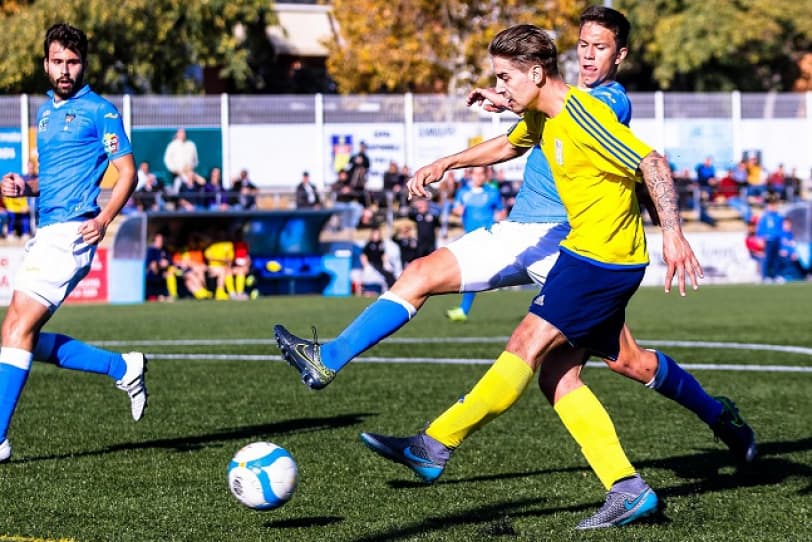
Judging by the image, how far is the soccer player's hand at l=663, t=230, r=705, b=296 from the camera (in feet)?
15.8

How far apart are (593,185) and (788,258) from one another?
24985mm

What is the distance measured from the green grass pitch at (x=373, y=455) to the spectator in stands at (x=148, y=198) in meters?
12.8

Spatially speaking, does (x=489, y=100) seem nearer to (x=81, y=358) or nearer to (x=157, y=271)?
(x=81, y=358)

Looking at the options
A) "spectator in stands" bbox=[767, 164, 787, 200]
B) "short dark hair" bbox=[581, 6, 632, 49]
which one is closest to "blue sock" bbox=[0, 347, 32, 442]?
"short dark hair" bbox=[581, 6, 632, 49]

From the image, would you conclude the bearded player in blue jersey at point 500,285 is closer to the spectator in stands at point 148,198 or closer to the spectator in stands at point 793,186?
the spectator in stands at point 148,198

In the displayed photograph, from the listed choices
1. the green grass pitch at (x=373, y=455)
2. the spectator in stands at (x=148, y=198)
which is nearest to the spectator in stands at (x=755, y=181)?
the spectator in stands at (x=148, y=198)

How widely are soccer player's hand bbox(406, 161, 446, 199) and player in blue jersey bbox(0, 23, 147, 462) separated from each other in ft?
5.56

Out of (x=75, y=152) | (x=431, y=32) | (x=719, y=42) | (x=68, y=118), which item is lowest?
(x=75, y=152)

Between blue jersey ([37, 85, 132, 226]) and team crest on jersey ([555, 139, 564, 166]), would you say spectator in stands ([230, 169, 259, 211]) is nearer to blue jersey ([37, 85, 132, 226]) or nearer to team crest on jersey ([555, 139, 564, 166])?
blue jersey ([37, 85, 132, 226])

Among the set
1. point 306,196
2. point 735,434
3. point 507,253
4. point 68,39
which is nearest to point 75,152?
point 68,39

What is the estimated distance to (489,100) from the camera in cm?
568

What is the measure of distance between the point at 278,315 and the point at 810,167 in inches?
741

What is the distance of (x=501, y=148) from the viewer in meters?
6.00

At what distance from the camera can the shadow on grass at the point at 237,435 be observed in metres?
7.30
